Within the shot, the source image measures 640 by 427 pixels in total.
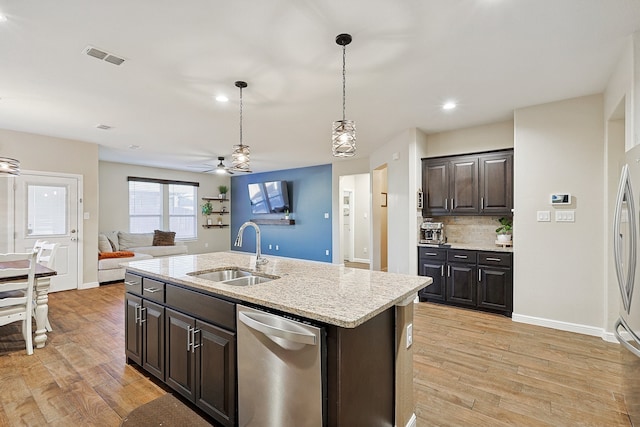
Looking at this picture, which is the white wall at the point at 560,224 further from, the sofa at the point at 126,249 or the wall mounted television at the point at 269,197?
the sofa at the point at 126,249

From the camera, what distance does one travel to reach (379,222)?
7.31 metres

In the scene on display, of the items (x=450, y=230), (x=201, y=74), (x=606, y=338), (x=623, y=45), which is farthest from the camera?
(x=450, y=230)

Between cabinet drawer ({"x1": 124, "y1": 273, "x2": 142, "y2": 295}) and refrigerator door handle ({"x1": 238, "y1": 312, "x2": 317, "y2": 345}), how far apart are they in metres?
1.33

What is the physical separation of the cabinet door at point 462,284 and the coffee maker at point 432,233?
0.47m

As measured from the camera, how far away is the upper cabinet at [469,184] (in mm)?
4109

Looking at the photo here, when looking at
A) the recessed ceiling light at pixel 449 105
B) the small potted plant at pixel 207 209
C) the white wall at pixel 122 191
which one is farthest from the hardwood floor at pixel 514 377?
the small potted plant at pixel 207 209

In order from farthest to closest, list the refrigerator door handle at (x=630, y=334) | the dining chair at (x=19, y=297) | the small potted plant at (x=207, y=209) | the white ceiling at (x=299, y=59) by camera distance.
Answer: the small potted plant at (x=207, y=209)
the dining chair at (x=19, y=297)
the white ceiling at (x=299, y=59)
the refrigerator door handle at (x=630, y=334)

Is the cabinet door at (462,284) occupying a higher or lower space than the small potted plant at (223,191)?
lower

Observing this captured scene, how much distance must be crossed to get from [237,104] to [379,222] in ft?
15.2

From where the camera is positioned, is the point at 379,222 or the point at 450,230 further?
the point at 379,222

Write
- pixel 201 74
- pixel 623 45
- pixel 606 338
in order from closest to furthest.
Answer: pixel 623 45
pixel 201 74
pixel 606 338

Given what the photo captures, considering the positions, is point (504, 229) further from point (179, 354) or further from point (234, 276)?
point (179, 354)

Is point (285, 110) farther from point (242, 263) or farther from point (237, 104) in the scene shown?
point (242, 263)

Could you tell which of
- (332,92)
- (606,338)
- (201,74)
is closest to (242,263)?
(201,74)
